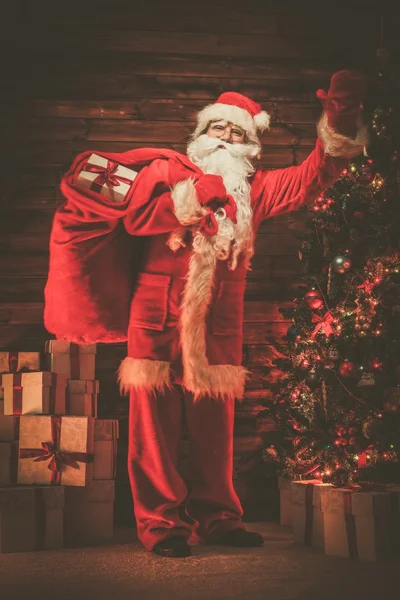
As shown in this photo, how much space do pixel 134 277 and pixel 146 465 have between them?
0.86m

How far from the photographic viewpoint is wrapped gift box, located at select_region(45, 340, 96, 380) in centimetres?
422

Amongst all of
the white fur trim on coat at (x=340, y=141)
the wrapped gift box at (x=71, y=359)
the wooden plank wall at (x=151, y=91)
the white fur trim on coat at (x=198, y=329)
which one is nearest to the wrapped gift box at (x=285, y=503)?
the wooden plank wall at (x=151, y=91)

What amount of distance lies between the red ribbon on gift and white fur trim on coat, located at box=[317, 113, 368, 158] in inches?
33.3

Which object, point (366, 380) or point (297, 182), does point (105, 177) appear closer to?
point (297, 182)

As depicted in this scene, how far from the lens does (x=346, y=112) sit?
375 cm

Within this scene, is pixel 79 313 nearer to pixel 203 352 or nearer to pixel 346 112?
pixel 203 352

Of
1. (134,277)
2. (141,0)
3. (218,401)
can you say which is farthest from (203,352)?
(141,0)

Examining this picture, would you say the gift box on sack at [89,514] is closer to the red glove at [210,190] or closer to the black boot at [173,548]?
the black boot at [173,548]

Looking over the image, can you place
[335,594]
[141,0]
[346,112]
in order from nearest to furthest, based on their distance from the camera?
1. [335,594]
2. [346,112]
3. [141,0]

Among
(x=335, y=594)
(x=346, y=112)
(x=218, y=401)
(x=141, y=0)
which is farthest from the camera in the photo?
(x=141, y=0)

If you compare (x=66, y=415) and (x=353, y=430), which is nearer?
(x=353, y=430)

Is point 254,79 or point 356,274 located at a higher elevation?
point 254,79

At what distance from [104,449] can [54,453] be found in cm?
25

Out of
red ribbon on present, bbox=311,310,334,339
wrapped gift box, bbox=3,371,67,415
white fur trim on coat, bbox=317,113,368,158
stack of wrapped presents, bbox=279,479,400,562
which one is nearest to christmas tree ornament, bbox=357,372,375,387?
red ribbon on present, bbox=311,310,334,339
